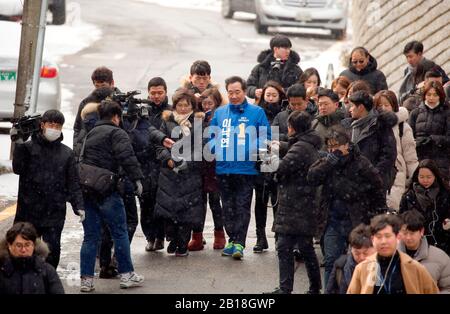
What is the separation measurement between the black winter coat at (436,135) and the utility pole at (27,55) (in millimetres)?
5074

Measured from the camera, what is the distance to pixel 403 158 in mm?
12367

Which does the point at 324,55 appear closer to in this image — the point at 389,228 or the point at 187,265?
the point at 187,265

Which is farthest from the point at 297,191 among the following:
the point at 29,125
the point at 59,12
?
the point at 59,12

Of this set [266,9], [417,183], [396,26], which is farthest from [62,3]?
[417,183]

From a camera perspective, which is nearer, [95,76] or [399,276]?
[399,276]

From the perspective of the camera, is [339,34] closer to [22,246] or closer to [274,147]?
[274,147]

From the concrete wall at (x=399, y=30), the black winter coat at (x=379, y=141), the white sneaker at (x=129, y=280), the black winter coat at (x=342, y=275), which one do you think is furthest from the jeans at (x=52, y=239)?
the concrete wall at (x=399, y=30)

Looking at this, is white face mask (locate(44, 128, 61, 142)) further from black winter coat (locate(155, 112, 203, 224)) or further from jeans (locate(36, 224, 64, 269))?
black winter coat (locate(155, 112, 203, 224))

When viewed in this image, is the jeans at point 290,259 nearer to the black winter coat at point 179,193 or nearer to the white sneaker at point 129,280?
the white sneaker at point 129,280

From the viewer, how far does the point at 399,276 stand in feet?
28.1

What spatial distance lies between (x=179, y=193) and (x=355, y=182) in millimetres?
2207

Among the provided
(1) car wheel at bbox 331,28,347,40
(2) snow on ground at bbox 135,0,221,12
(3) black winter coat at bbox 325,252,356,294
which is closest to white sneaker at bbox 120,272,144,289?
(3) black winter coat at bbox 325,252,356,294

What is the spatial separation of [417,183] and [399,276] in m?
2.78

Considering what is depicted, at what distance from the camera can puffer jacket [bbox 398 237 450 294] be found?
9.70 m
